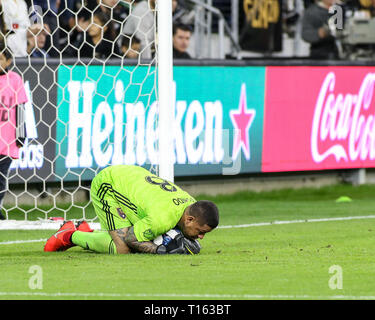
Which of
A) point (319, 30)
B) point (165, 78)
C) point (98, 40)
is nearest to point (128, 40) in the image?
point (98, 40)

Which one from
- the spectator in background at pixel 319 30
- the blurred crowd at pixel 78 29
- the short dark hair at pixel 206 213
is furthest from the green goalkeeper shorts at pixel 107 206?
the spectator in background at pixel 319 30

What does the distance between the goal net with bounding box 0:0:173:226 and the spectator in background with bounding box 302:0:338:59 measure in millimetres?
4532

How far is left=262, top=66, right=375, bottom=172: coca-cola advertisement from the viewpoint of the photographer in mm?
14734

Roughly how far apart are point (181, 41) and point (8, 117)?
3.98 metres

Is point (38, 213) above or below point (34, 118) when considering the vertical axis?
below

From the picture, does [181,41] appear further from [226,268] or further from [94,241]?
[226,268]

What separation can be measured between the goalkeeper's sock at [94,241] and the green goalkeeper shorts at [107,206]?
9 centimetres

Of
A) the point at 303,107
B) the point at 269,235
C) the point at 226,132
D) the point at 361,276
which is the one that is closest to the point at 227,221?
the point at 269,235

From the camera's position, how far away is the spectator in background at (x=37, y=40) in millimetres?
12180

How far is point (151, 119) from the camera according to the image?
1258cm
